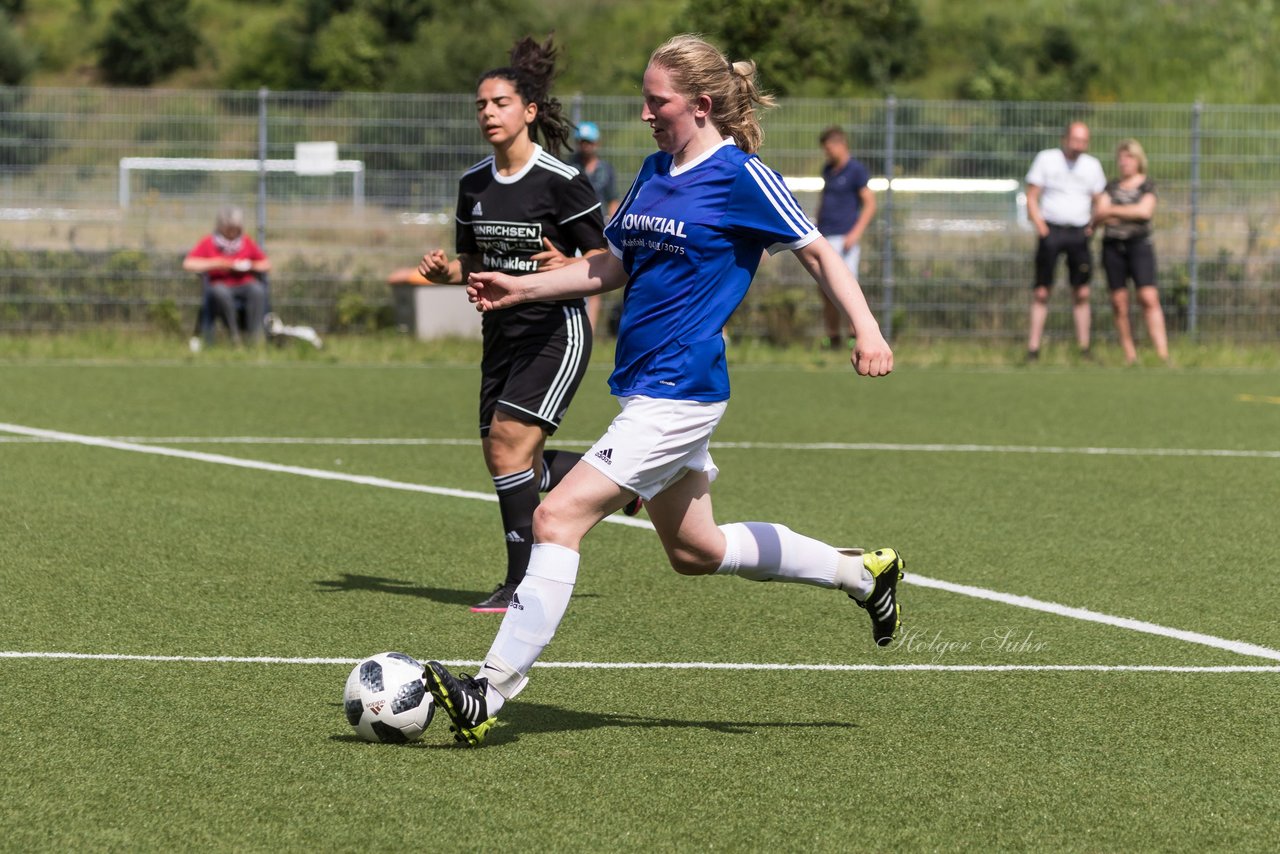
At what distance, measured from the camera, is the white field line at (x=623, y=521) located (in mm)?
6227

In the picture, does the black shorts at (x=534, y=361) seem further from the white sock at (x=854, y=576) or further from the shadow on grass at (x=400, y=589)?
the white sock at (x=854, y=576)

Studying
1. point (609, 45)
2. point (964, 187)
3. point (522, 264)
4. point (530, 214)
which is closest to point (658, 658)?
point (522, 264)

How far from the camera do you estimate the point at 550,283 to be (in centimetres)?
536

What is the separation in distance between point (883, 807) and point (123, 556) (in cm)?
419

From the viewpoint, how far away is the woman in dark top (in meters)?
17.2

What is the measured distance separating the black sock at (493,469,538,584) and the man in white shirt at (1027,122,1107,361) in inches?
415

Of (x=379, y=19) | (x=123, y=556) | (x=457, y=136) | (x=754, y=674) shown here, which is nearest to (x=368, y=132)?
(x=457, y=136)

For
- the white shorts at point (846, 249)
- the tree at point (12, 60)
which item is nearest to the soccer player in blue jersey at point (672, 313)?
the white shorts at point (846, 249)

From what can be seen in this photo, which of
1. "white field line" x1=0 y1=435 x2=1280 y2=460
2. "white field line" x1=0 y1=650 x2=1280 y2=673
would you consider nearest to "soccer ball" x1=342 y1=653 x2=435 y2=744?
"white field line" x1=0 y1=650 x2=1280 y2=673

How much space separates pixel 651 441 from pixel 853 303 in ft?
2.14

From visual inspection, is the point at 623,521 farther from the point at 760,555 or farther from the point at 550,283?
the point at 550,283

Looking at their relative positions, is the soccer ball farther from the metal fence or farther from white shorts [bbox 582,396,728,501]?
the metal fence

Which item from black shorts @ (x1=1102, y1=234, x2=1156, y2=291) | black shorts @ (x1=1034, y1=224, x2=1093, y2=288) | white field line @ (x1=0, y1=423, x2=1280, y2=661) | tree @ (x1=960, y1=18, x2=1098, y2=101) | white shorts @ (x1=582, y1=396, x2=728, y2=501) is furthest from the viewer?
tree @ (x1=960, y1=18, x2=1098, y2=101)

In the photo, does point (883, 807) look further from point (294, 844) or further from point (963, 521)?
point (963, 521)
